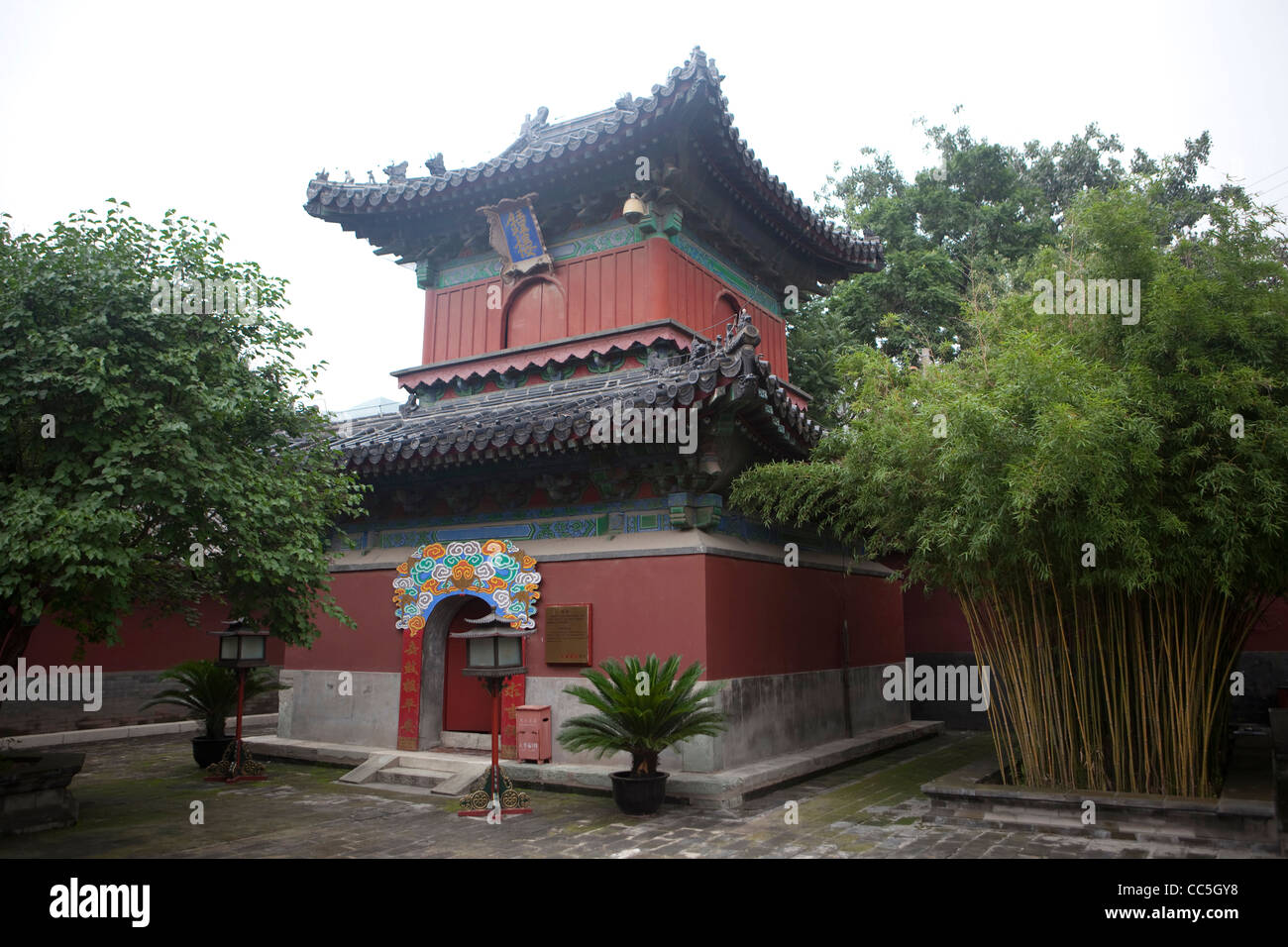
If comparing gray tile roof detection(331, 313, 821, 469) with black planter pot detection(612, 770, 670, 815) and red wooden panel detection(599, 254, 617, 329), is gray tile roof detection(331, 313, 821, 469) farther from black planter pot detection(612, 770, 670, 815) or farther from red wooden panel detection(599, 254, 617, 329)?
black planter pot detection(612, 770, 670, 815)

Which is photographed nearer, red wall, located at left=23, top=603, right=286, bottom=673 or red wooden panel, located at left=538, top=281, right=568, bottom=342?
red wooden panel, located at left=538, top=281, right=568, bottom=342

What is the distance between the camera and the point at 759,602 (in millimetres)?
9281

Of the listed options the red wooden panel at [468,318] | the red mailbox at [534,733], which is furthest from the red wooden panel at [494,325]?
the red mailbox at [534,733]

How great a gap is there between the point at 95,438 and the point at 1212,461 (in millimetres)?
7722

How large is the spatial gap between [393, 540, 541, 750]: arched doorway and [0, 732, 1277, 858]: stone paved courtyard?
1.06m

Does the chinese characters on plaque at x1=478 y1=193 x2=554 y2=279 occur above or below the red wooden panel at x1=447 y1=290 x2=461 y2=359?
above

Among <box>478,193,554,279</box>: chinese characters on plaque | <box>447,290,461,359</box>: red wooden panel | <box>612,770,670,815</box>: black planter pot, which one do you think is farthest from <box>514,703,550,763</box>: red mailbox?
<box>478,193,554,279</box>: chinese characters on plaque

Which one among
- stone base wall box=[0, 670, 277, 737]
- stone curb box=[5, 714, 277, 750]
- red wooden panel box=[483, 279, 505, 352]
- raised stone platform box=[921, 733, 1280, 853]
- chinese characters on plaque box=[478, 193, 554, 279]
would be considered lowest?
stone curb box=[5, 714, 277, 750]

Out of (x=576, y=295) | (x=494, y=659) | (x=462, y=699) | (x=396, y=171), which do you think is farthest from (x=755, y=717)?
(x=396, y=171)

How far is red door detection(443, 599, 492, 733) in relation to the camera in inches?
386

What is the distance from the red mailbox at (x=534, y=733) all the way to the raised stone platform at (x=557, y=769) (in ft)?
0.33

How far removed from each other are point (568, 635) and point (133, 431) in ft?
14.8

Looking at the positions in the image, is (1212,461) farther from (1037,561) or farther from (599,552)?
(599,552)
